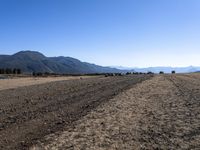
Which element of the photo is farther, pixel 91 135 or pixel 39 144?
pixel 91 135

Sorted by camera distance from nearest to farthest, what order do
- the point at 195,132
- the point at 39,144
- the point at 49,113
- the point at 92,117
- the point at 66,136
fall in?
the point at 39,144, the point at 66,136, the point at 195,132, the point at 92,117, the point at 49,113

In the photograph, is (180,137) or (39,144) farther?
(180,137)

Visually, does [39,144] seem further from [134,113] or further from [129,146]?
[134,113]

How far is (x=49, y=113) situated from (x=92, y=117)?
262 centimetres

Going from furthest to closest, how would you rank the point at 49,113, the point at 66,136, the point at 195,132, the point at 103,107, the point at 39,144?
the point at 103,107
the point at 49,113
the point at 195,132
the point at 66,136
the point at 39,144

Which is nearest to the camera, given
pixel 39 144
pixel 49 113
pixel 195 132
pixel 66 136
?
pixel 39 144

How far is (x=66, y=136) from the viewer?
481 inches

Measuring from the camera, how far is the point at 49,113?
702 inches

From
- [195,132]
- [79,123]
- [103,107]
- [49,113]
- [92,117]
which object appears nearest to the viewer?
[195,132]

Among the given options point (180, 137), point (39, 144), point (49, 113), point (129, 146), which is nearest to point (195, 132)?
point (180, 137)

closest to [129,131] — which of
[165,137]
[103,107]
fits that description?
[165,137]

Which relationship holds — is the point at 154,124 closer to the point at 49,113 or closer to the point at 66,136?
the point at 66,136

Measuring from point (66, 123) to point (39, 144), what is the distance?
3800 mm

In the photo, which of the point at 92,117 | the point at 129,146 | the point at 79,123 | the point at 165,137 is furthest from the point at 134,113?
the point at 129,146
